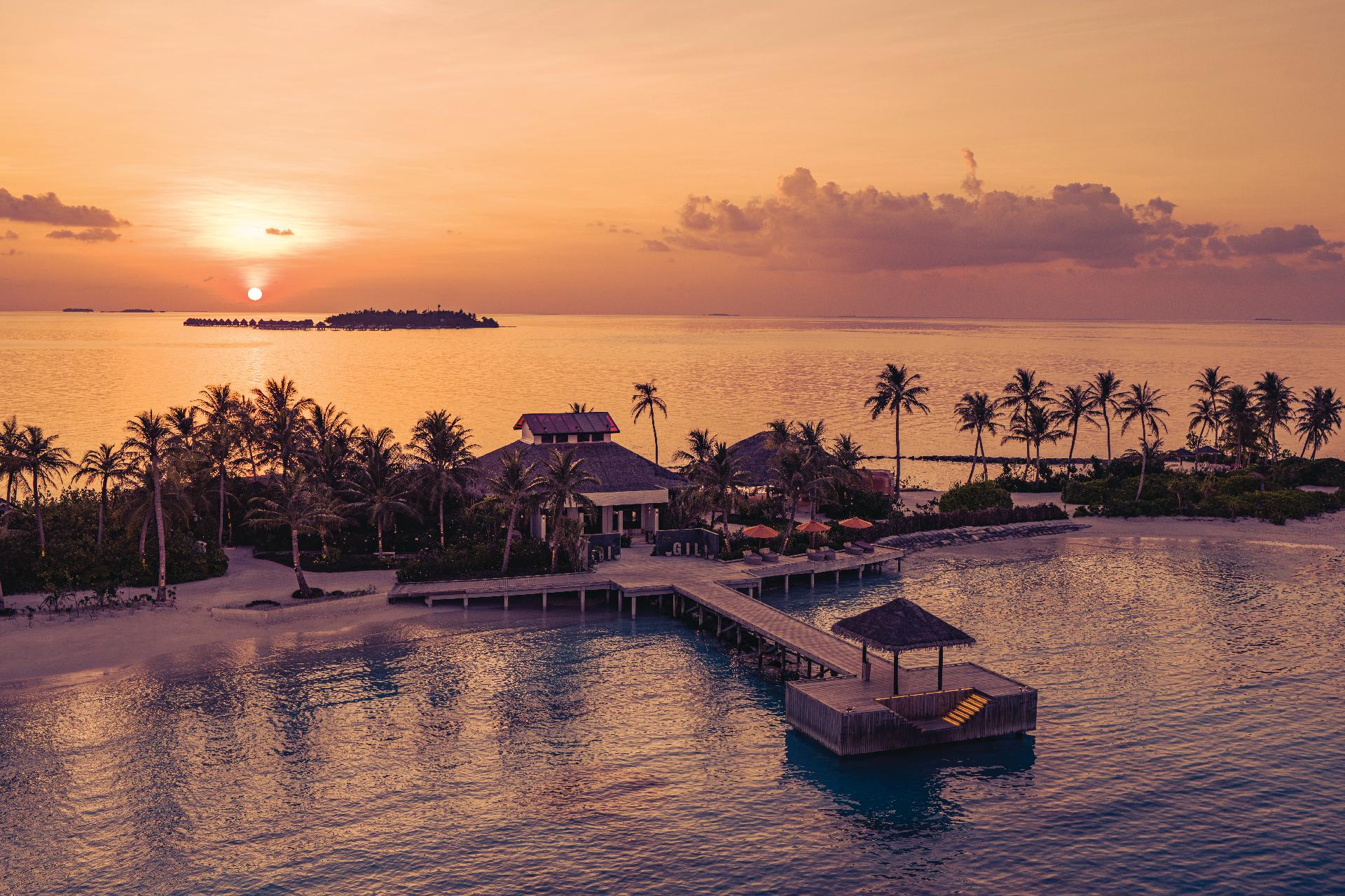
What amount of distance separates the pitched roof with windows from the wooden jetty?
10.7 metres

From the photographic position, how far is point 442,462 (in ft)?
204

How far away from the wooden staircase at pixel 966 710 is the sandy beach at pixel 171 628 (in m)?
27.9

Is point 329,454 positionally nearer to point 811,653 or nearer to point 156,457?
point 156,457

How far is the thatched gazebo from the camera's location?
1409 inches

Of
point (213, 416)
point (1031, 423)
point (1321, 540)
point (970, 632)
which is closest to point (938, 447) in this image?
point (1031, 423)

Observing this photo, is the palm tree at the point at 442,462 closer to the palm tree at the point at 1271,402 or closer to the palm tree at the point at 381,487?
the palm tree at the point at 381,487

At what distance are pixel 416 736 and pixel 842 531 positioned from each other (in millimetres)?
39361

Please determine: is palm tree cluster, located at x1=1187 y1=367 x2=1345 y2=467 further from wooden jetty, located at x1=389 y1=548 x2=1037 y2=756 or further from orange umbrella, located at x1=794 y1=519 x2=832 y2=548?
orange umbrella, located at x1=794 y1=519 x2=832 y2=548

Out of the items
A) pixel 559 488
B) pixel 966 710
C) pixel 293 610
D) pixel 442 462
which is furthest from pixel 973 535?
pixel 293 610

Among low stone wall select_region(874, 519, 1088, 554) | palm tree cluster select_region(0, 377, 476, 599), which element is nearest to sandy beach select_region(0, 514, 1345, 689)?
palm tree cluster select_region(0, 377, 476, 599)

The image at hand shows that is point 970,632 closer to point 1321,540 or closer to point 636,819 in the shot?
point 636,819

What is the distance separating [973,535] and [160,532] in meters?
54.9

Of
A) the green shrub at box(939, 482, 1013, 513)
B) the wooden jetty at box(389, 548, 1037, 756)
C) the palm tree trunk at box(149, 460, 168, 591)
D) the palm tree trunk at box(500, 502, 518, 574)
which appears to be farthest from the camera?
the green shrub at box(939, 482, 1013, 513)

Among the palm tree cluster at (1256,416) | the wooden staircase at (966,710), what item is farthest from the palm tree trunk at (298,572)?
the palm tree cluster at (1256,416)
